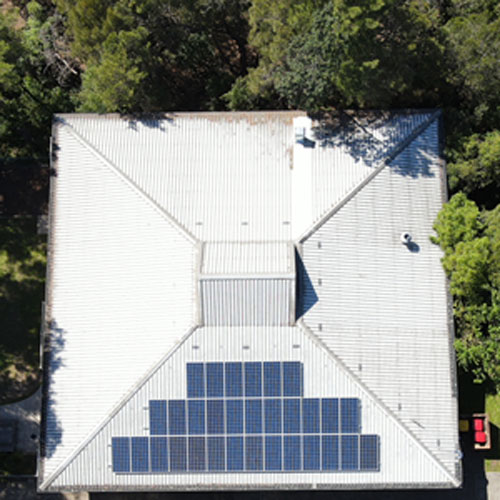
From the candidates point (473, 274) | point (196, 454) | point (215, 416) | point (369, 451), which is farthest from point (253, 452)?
point (473, 274)

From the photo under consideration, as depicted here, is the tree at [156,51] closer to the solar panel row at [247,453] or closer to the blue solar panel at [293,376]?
the blue solar panel at [293,376]

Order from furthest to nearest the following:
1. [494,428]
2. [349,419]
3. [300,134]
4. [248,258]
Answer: [494,428] < [300,134] < [248,258] < [349,419]

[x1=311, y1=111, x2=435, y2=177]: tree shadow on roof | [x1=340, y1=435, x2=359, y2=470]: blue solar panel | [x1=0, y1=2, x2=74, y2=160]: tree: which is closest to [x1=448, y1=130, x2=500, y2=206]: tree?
[x1=311, y1=111, x2=435, y2=177]: tree shadow on roof

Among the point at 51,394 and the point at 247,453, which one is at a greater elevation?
the point at 51,394

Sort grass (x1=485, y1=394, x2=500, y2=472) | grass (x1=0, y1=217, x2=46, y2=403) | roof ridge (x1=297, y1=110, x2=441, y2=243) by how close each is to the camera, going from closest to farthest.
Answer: roof ridge (x1=297, y1=110, x2=441, y2=243) < grass (x1=485, y1=394, x2=500, y2=472) < grass (x1=0, y1=217, x2=46, y2=403)

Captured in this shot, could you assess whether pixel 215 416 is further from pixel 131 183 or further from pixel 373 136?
pixel 373 136

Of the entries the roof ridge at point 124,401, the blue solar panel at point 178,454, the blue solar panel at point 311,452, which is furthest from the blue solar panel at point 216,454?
the roof ridge at point 124,401

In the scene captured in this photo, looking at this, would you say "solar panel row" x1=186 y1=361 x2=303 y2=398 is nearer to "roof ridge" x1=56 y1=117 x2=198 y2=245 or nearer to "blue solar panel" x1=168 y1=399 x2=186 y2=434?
"blue solar panel" x1=168 y1=399 x2=186 y2=434
